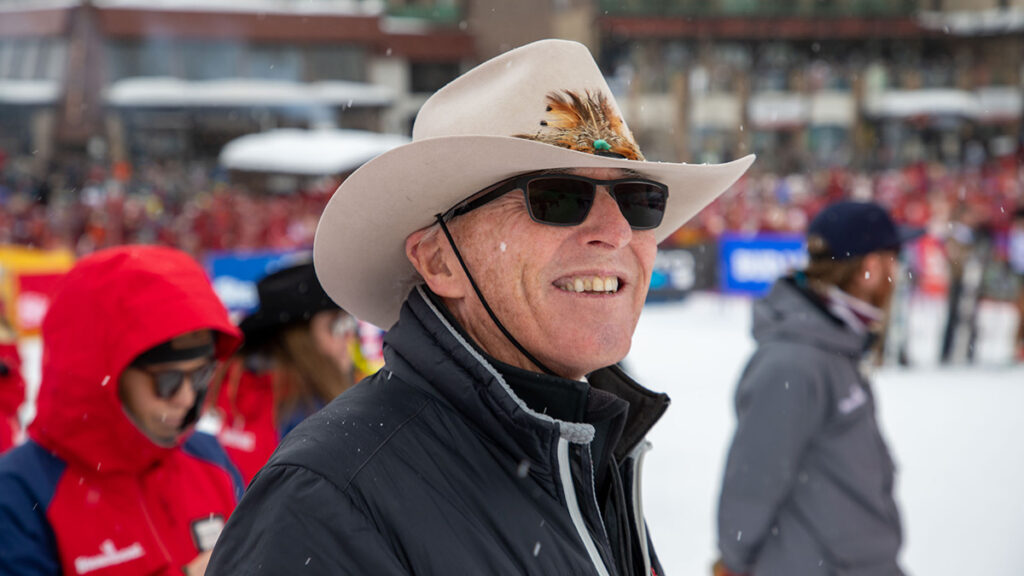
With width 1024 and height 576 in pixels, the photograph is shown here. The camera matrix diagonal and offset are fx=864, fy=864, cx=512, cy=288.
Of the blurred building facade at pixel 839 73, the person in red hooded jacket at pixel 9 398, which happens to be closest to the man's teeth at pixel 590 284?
the person in red hooded jacket at pixel 9 398

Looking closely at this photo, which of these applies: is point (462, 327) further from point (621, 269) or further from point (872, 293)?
point (872, 293)

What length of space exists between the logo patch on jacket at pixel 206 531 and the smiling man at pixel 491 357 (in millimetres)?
1013

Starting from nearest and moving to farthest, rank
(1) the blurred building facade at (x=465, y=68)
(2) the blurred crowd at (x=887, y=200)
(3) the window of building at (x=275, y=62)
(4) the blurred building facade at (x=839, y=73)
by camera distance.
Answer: (2) the blurred crowd at (x=887, y=200), (1) the blurred building facade at (x=465, y=68), (3) the window of building at (x=275, y=62), (4) the blurred building facade at (x=839, y=73)

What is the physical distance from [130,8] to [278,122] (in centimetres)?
771

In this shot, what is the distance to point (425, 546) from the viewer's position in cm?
117

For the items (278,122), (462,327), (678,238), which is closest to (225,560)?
(462,327)

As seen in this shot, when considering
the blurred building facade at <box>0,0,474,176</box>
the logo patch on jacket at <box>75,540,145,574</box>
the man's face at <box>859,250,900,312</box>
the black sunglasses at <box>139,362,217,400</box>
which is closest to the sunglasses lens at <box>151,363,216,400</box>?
the black sunglasses at <box>139,362,217,400</box>

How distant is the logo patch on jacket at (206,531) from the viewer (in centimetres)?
231

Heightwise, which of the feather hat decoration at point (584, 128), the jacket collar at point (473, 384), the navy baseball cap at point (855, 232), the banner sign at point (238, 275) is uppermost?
the feather hat decoration at point (584, 128)

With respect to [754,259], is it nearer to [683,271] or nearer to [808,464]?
[683,271]

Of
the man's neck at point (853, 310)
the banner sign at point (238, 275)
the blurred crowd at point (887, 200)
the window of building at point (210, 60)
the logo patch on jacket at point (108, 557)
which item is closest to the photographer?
the logo patch on jacket at point (108, 557)

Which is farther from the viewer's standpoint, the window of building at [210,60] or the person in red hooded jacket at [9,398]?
the window of building at [210,60]

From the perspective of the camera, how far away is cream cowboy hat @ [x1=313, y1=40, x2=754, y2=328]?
1.42 meters

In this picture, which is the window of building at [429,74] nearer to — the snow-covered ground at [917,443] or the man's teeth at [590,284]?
the snow-covered ground at [917,443]
